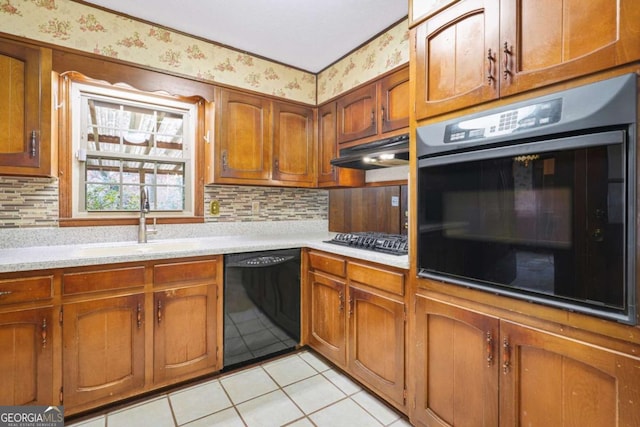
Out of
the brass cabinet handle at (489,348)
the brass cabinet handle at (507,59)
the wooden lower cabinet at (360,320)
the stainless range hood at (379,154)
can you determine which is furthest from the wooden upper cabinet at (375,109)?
the brass cabinet handle at (489,348)

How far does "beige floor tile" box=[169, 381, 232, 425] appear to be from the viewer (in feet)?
5.66

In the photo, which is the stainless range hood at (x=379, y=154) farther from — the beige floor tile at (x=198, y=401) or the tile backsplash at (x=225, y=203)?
the beige floor tile at (x=198, y=401)

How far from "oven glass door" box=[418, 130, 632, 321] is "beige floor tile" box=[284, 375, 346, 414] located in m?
1.03

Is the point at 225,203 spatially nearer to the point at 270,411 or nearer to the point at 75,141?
the point at 75,141

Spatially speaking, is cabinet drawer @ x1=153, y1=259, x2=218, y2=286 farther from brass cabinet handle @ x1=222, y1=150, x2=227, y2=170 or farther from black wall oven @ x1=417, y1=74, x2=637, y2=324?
black wall oven @ x1=417, y1=74, x2=637, y2=324

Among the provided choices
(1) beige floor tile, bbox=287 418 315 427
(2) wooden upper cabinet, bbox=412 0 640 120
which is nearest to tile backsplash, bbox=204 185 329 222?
(1) beige floor tile, bbox=287 418 315 427

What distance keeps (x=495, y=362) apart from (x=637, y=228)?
693 millimetres

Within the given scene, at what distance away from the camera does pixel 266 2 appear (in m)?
1.94

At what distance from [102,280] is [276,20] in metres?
1.99

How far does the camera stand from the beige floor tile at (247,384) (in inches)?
74.9

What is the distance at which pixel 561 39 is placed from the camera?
3.46 ft

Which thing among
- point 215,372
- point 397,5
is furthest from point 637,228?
point 215,372

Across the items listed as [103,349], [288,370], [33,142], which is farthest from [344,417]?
[33,142]

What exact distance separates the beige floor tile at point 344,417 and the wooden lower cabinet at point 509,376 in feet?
0.89
